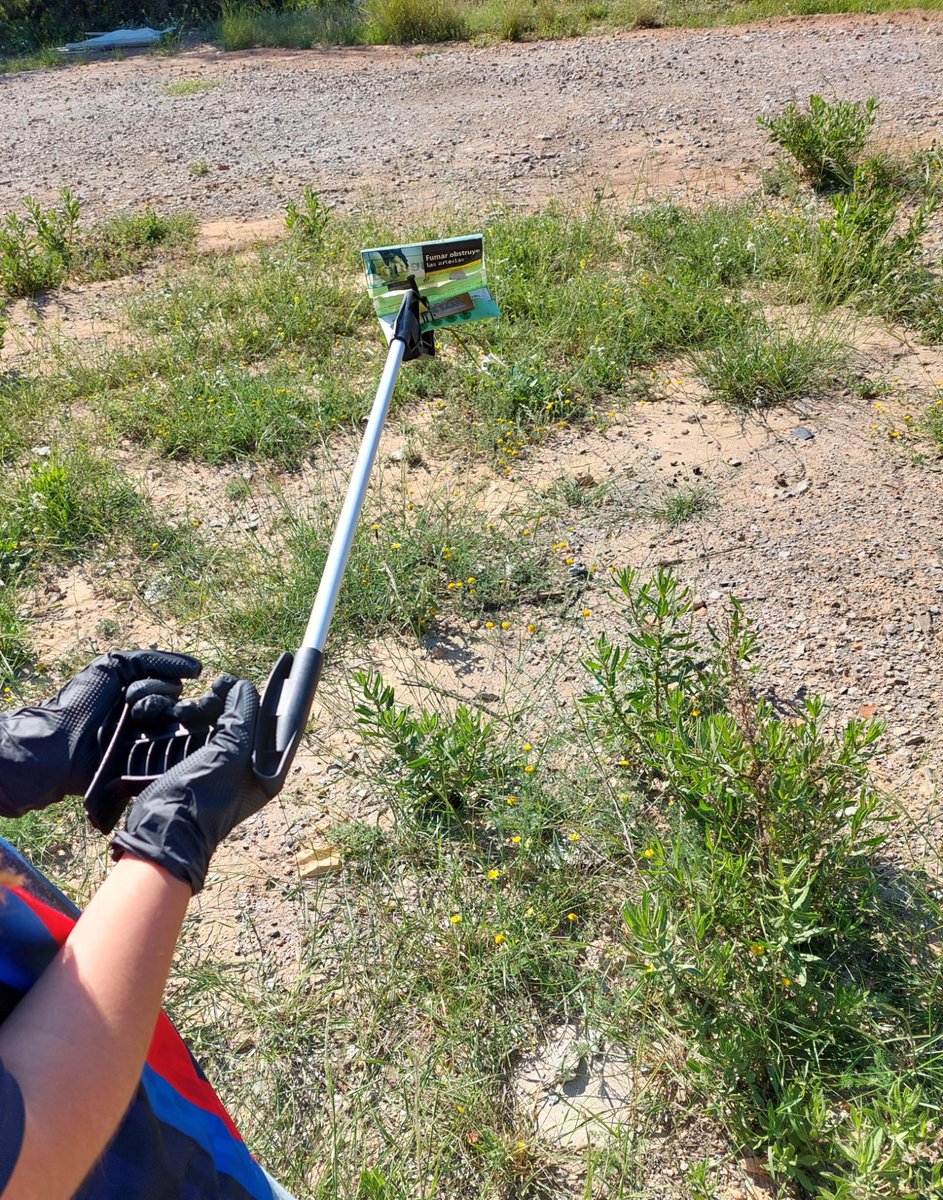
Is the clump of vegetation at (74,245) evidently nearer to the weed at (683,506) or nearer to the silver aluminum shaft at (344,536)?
the weed at (683,506)

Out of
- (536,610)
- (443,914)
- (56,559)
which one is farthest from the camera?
(56,559)

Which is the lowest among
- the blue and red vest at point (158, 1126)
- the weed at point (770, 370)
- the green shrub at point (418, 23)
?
the weed at point (770, 370)

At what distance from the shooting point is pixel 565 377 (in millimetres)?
4039

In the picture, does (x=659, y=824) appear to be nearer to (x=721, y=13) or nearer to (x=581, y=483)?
(x=581, y=483)

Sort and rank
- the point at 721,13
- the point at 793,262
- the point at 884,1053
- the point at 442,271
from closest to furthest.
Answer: the point at 884,1053
the point at 442,271
the point at 793,262
the point at 721,13

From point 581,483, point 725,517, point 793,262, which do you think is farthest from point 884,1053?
point 793,262

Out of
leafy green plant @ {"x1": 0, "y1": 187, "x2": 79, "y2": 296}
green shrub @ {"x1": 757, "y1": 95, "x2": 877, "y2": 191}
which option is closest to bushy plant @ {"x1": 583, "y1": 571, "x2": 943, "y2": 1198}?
green shrub @ {"x1": 757, "y1": 95, "x2": 877, "y2": 191}

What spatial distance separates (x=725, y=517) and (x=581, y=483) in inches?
21.9

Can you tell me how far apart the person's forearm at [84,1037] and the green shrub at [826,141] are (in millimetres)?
5492

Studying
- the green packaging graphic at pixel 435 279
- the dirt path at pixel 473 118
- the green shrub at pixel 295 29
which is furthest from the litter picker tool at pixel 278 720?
the green shrub at pixel 295 29

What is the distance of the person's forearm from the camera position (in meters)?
0.88

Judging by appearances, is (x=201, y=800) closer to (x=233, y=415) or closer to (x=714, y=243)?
(x=233, y=415)

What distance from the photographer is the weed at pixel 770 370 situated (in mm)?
3846

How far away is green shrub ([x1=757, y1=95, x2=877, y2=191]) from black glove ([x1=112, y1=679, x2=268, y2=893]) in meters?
5.11
